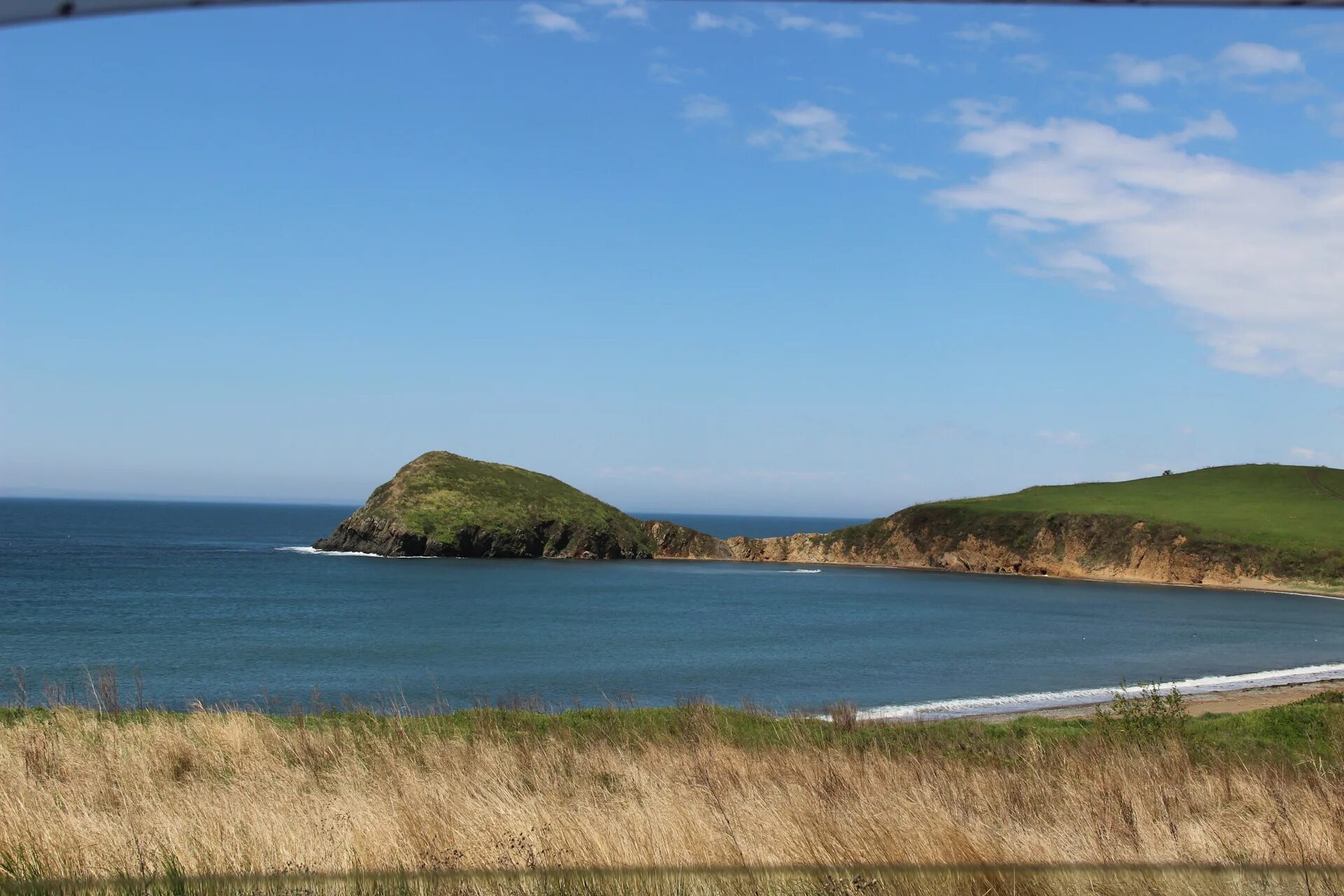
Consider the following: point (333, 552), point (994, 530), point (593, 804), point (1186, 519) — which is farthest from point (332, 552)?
point (593, 804)

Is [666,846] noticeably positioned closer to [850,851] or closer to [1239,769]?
[850,851]

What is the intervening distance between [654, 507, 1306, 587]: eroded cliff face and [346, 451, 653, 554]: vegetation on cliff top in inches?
500

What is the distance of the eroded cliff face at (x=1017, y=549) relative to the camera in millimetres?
108250

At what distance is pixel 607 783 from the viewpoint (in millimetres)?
11531

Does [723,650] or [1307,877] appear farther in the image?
[723,650]

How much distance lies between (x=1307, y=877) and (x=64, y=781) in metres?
11.9

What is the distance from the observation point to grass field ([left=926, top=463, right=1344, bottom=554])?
11056 centimetres

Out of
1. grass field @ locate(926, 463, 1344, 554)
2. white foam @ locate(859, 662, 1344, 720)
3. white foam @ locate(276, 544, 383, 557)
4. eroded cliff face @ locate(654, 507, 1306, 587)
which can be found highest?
grass field @ locate(926, 463, 1344, 554)

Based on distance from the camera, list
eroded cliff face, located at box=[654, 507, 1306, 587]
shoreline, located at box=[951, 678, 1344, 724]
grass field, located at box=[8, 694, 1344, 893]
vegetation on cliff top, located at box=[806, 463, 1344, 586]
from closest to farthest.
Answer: grass field, located at box=[8, 694, 1344, 893], shoreline, located at box=[951, 678, 1344, 724], vegetation on cliff top, located at box=[806, 463, 1344, 586], eroded cliff face, located at box=[654, 507, 1306, 587]

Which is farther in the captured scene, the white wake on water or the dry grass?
the white wake on water

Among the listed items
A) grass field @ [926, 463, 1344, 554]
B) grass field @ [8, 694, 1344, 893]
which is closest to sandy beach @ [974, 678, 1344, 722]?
grass field @ [8, 694, 1344, 893]

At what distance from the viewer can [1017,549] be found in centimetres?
12362

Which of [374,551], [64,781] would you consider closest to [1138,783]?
[64,781]

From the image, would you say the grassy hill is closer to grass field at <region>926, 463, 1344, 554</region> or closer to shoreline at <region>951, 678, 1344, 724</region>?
grass field at <region>926, 463, 1344, 554</region>
